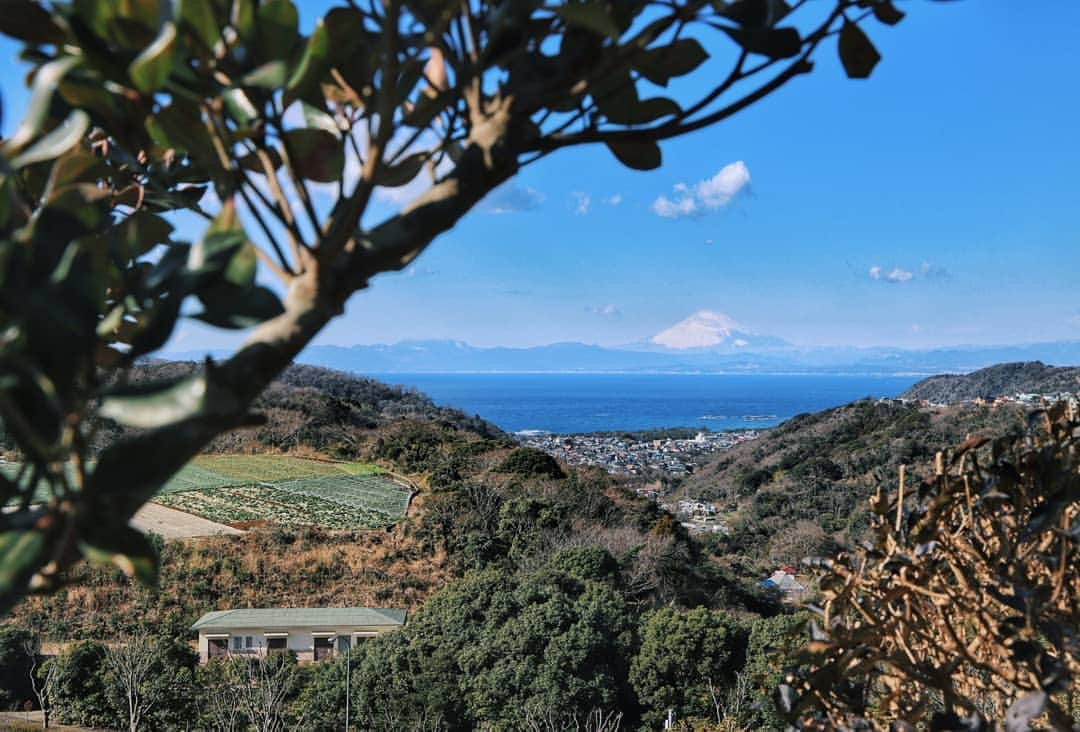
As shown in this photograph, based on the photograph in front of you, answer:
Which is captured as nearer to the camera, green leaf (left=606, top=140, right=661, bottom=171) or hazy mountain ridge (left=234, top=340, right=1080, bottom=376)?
green leaf (left=606, top=140, right=661, bottom=171)

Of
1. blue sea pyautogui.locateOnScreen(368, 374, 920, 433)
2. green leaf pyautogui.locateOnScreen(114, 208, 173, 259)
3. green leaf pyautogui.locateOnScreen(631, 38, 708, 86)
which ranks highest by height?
green leaf pyautogui.locateOnScreen(631, 38, 708, 86)

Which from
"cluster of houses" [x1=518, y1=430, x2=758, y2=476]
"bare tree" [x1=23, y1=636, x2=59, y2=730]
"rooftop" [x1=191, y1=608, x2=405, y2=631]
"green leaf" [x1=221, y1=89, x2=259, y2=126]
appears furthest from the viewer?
"cluster of houses" [x1=518, y1=430, x2=758, y2=476]

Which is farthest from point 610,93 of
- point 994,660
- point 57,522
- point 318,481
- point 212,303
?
point 318,481

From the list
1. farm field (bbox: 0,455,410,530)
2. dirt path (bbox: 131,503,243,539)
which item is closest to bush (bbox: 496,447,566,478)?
farm field (bbox: 0,455,410,530)

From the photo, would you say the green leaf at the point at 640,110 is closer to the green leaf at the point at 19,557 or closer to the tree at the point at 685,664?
the green leaf at the point at 19,557

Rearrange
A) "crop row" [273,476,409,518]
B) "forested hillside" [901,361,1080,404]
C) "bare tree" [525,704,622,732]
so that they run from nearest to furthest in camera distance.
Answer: "bare tree" [525,704,622,732], "crop row" [273,476,409,518], "forested hillside" [901,361,1080,404]

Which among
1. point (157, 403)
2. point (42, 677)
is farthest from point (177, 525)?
point (157, 403)

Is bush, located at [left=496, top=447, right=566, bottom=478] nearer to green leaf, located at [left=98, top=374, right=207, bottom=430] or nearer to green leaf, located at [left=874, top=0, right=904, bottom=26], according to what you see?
green leaf, located at [left=874, top=0, right=904, bottom=26]
